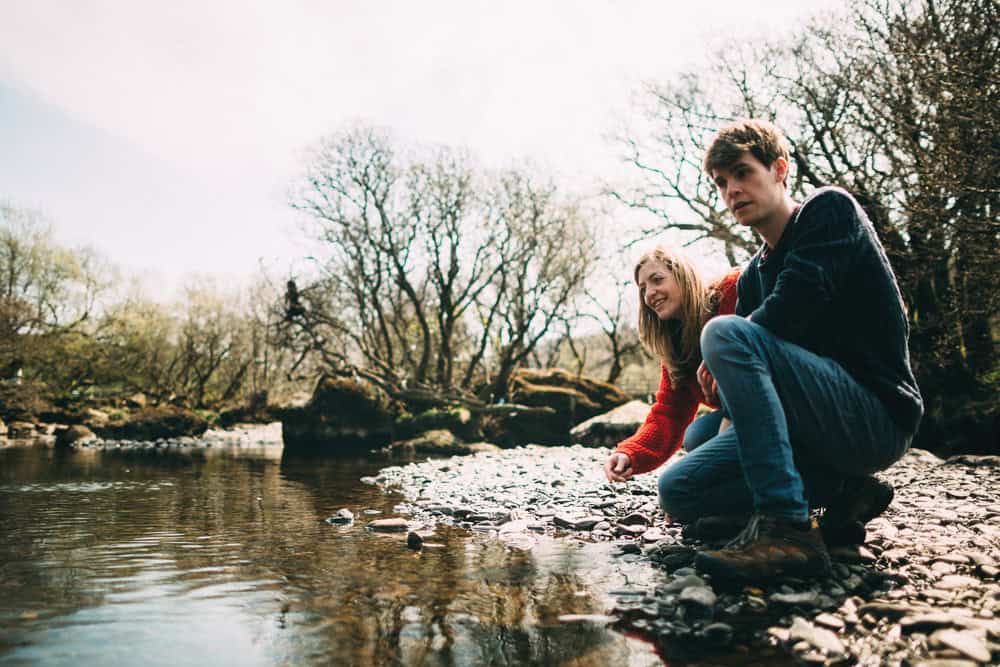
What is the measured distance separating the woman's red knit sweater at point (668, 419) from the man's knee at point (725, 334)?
700 millimetres

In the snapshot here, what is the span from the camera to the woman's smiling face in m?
2.96

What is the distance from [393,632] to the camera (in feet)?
6.33

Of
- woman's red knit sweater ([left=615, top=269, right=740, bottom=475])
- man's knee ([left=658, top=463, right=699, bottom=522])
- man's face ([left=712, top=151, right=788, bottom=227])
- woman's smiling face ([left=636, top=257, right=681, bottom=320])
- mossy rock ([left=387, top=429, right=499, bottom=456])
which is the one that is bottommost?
mossy rock ([left=387, top=429, right=499, bottom=456])

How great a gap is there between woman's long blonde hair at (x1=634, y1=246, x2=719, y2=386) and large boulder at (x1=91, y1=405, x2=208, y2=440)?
20.8 meters

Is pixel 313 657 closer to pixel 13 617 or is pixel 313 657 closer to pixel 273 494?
pixel 13 617

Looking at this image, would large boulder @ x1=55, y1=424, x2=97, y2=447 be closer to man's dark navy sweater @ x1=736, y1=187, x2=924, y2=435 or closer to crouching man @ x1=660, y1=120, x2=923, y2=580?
crouching man @ x1=660, y1=120, x2=923, y2=580

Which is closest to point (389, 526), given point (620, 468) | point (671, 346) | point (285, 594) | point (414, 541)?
point (414, 541)

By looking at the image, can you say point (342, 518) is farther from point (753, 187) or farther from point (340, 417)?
point (340, 417)

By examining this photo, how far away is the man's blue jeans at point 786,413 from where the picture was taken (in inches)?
85.8

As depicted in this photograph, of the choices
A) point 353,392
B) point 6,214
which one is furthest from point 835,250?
point 6,214

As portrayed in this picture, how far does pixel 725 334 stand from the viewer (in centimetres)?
228

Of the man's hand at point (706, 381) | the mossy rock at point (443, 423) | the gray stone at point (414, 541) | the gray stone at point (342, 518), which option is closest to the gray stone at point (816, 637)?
the man's hand at point (706, 381)

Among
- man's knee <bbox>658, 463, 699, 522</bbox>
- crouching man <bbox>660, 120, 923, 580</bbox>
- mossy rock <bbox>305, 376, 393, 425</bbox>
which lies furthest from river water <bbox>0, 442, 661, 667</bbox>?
mossy rock <bbox>305, 376, 393, 425</bbox>

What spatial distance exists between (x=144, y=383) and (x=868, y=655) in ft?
117
